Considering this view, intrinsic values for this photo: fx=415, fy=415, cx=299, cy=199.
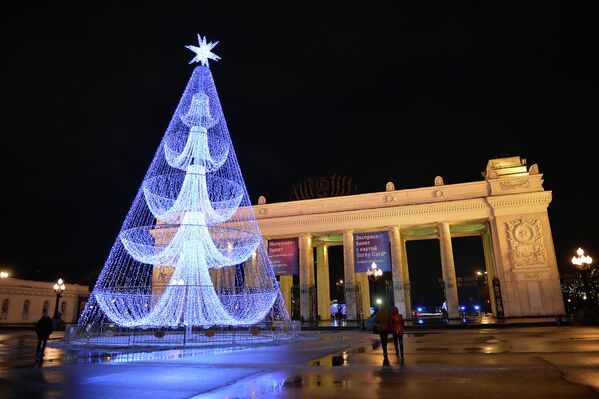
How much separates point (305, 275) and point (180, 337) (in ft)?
86.2

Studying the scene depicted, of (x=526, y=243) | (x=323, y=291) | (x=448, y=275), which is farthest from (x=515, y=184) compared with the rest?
(x=323, y=291)

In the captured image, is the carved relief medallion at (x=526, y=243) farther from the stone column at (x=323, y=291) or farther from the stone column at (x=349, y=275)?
the stone column at (x=323, y=291)

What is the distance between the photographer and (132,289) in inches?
758

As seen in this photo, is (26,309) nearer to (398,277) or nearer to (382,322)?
(398,277)

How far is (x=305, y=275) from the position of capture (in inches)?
1806

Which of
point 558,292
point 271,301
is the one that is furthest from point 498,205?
point 271,301

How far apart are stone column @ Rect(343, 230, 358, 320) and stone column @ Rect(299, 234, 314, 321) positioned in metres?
4.01

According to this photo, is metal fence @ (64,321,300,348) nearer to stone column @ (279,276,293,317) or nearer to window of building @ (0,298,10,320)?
stone column @ (279,276,293,317)

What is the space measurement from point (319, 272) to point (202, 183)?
119 feet

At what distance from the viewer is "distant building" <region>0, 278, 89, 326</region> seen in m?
51.0

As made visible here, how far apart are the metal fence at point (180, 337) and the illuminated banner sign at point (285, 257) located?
20.5 m

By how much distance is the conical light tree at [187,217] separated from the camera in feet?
58.2

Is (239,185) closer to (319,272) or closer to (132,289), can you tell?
(132,289)

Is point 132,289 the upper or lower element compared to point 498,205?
lower
